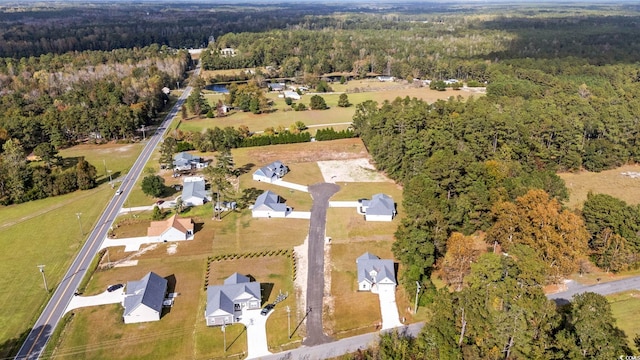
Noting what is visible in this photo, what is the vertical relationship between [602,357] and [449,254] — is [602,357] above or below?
above

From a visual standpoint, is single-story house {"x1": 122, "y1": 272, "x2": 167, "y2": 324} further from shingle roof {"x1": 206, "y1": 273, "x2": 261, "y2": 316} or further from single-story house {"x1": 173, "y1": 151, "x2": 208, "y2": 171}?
single-story house {"x1": 173, "y1": 151, "x2": 208, "y2": 171}

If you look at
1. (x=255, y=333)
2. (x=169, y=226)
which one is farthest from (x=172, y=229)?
(x=255, y=333)

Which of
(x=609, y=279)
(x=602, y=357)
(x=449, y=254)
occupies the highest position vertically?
(x=602, y=357)

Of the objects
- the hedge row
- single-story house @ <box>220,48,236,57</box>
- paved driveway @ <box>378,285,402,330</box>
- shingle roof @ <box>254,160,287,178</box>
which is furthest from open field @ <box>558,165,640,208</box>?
single-story house @ <box>220,48,236,57</box>

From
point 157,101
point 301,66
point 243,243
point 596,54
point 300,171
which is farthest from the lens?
point 301,66

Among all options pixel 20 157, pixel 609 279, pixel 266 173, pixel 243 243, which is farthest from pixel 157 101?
pixel 609 279

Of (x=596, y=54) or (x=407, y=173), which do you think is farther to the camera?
(x=596, y=54)

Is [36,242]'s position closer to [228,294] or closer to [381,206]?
[228,294]

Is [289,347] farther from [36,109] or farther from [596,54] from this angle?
[596,54]

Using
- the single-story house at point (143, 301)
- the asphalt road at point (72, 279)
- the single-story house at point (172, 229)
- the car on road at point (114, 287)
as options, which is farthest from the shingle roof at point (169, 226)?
the single-story house at point (143, 301)
